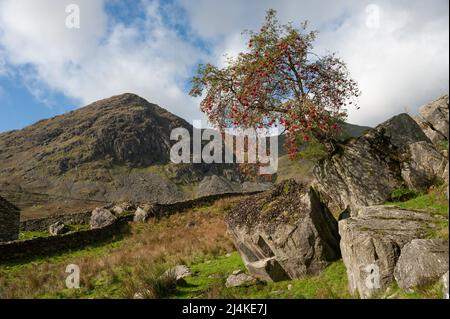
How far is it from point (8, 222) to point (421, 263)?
150ft

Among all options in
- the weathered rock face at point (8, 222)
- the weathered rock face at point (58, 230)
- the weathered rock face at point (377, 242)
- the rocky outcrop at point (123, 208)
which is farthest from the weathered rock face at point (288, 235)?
the weathered rock face at point (8, 222)

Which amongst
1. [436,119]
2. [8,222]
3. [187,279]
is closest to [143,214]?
[8,222]

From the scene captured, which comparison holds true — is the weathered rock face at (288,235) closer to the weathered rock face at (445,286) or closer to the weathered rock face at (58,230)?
the weathered rock face at (445,286)

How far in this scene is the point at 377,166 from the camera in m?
16.5

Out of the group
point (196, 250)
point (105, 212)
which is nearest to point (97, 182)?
point (105, 212)

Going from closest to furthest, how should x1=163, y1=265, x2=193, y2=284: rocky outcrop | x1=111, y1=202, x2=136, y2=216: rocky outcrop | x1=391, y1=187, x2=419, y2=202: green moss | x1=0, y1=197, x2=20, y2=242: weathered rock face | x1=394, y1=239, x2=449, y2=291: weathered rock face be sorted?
x1=394, y1=239, x2=449, y2=291: weathered rock face → x1=163, y1=265, x2=193, y2=284: rocky outcrop → x1=391, y1=187, x2=419, y2=202: green moss → x1=0, y1=197, x2=20, y2=242: weathered rock face → x1=111, y1=202, x2=136, y2=216: rocky outcrop

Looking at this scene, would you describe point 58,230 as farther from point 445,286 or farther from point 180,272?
point 445,286

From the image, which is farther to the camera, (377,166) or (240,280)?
(377,166)

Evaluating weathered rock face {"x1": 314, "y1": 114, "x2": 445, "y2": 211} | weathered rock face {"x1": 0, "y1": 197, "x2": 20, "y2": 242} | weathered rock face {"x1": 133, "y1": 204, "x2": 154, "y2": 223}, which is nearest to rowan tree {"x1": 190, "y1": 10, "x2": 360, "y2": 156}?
weathered rock face {"x1": 314, "y1": 114, "x2": 445, "y2": 211}

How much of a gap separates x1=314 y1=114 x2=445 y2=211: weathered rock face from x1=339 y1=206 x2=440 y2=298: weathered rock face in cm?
410

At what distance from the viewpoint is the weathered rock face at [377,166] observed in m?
15.7

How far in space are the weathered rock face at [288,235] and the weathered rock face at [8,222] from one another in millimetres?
37069

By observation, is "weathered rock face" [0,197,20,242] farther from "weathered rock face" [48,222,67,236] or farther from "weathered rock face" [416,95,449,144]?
"weathered rock face" [416,95,449,144]

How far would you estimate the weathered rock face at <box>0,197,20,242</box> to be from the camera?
43.3 metres
